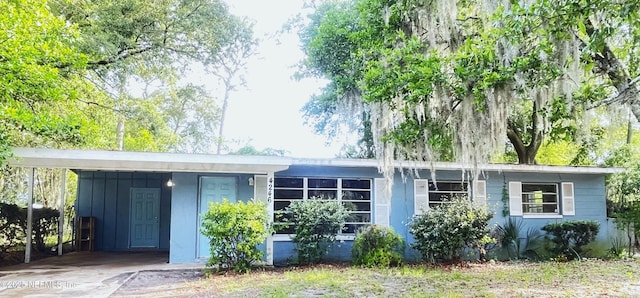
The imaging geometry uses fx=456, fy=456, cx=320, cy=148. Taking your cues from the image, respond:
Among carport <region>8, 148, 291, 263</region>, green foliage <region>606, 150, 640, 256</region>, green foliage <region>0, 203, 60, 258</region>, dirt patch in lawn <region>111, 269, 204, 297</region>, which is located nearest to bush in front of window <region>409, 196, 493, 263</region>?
carport <region>8, 148, 291, 263</region>

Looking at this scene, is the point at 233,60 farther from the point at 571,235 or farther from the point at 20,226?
the point at 571,235

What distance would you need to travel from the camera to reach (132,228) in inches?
435

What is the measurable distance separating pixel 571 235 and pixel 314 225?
5656 millimetres

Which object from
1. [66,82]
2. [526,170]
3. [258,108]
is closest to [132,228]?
[66,82]

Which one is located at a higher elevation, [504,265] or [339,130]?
[339,130]

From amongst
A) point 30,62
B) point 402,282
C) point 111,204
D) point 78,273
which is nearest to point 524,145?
point 402,282

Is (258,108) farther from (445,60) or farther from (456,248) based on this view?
(445,60)

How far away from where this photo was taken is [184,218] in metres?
8.55

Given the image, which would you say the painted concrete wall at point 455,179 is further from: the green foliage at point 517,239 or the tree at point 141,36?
the tree at point 141,36

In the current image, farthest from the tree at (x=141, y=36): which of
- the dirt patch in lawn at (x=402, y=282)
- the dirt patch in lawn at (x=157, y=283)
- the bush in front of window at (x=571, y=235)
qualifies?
the bush in front of window at (x=571, y=235)

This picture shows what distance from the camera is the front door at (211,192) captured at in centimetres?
878

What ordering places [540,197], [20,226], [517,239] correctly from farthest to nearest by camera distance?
1. [540,197]
2. [517,239]
3. [20,226]

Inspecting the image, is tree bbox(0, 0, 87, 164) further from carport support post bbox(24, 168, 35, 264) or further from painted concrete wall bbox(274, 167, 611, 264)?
painted concrete wall bbox(274, 167, 611, 264)

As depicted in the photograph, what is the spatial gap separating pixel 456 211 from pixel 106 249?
8075 mm
